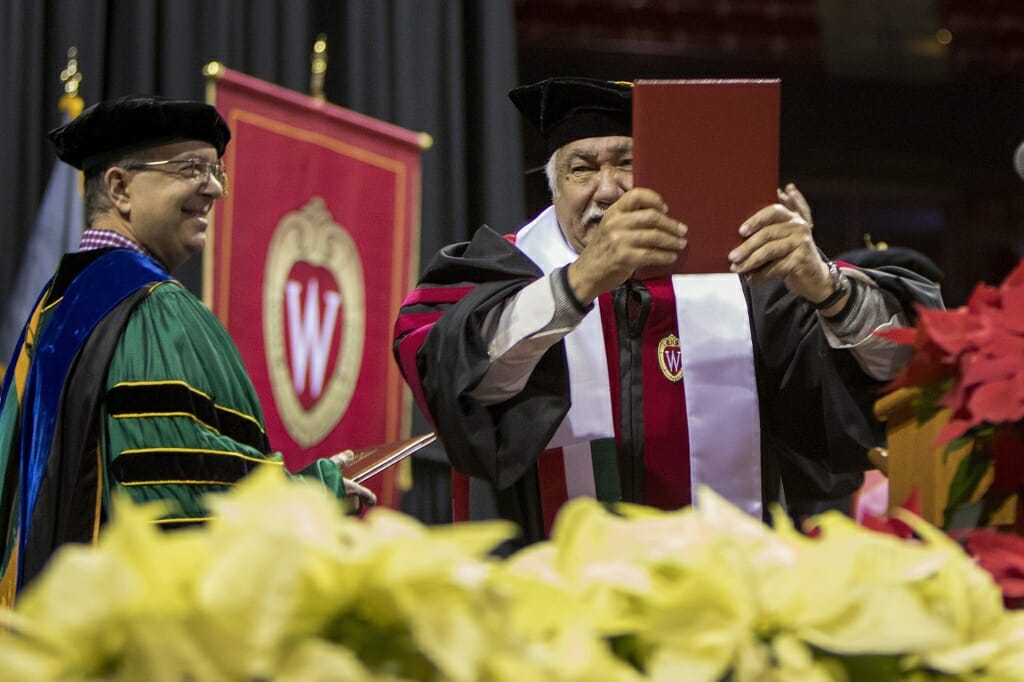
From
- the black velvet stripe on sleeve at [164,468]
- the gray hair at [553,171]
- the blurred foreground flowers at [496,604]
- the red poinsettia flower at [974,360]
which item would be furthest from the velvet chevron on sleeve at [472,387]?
the blurred foreground flowers at [496,604]

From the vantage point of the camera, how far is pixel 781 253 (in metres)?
2.04

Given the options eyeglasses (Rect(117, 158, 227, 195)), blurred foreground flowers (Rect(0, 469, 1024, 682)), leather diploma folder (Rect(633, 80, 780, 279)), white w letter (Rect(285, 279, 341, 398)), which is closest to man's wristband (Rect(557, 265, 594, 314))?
leather diploma folder (Rect(633, 80, 780, 279))

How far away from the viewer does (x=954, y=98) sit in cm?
843

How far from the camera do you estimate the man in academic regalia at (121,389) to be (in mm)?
2668

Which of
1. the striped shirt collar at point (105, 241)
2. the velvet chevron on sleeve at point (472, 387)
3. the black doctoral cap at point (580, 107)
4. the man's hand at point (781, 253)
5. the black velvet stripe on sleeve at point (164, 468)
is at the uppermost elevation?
the black doctoral cap at point (580, 107)

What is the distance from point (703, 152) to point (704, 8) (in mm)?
6399

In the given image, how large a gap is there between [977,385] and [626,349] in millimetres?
1249

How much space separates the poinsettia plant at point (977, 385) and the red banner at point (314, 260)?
11.9ft

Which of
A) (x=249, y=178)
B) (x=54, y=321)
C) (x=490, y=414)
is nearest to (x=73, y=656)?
(x=490, y=414)

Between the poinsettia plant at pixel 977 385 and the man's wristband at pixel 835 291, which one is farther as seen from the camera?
the man's wristband at pixel 835 291

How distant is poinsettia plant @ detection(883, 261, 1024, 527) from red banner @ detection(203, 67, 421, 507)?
11.9 ft

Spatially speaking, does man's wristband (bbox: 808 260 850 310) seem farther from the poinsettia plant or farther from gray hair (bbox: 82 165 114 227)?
gray hair (bbox: 82 165 114 227)

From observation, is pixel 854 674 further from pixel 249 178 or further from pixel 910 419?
pixel 249 178

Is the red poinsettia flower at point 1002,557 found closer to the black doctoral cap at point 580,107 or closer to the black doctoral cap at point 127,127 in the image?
the black doctoral cap at point 580,107
